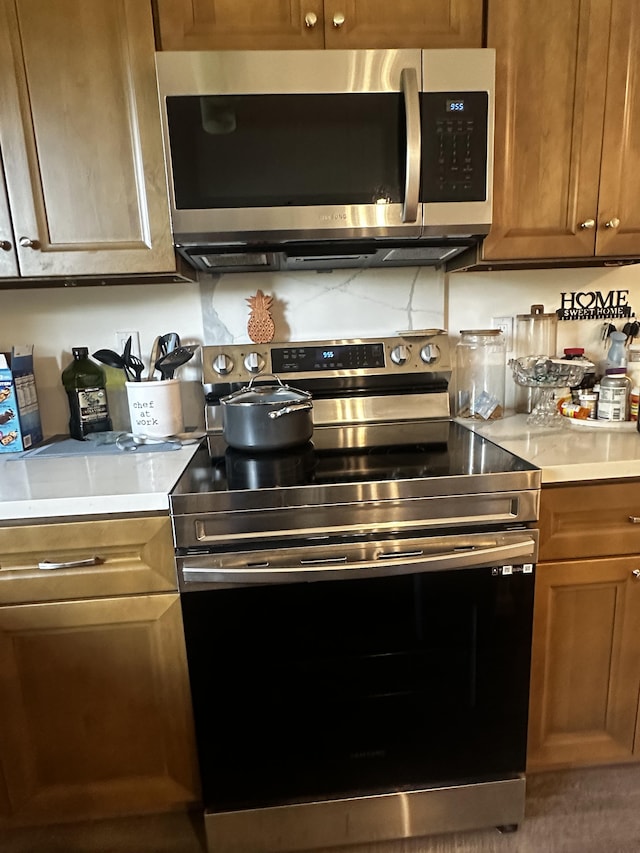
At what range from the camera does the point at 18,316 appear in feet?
5.24

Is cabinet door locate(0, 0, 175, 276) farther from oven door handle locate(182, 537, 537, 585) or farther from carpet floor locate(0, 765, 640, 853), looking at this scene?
carpet floor locate(0, 765, 640, 853)

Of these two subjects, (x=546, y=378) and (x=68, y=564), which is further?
(x=546, y=378)

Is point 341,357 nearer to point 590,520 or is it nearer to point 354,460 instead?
point 354,460

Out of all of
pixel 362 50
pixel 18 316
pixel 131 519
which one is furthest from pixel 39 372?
pixel 362 50

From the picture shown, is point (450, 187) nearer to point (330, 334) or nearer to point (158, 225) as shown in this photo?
point (330, 334)

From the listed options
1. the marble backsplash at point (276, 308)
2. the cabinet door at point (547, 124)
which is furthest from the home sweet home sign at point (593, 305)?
the cabinet door at point (547, 124)

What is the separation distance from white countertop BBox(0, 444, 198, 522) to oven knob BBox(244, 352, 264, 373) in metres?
0.33

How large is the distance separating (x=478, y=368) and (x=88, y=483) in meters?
1.23

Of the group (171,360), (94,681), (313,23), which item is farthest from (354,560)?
(313,23)

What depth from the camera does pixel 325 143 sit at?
1217mm

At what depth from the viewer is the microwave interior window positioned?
118 centimetres

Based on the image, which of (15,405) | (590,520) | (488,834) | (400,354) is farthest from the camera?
(400,354)

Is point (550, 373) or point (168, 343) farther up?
point (168, 343)

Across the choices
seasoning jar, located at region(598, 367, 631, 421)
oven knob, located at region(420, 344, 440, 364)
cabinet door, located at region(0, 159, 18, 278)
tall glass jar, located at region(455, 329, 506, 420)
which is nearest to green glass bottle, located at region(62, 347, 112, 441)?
cabinet door, located at region(0, 159, 18, 278)
